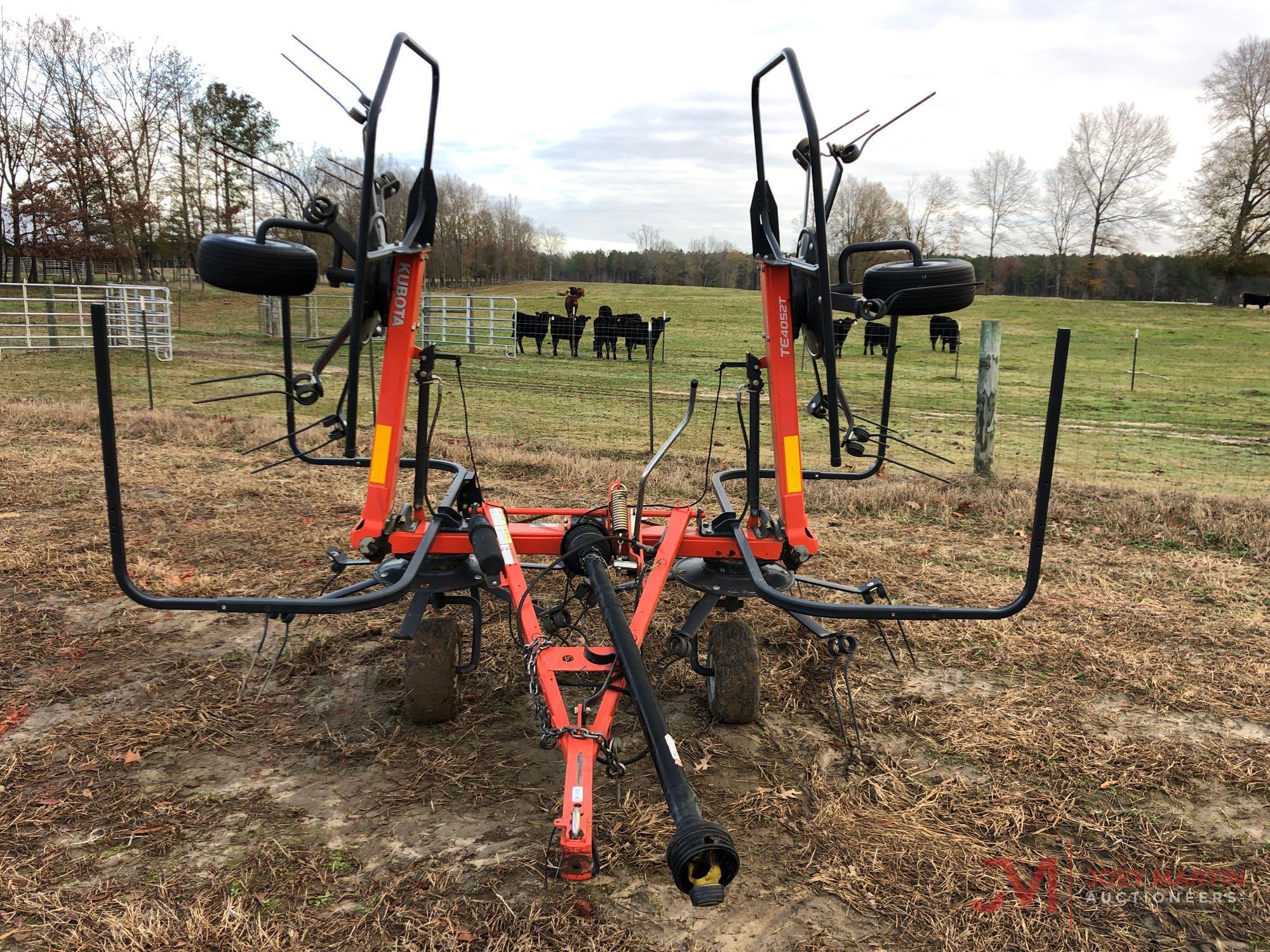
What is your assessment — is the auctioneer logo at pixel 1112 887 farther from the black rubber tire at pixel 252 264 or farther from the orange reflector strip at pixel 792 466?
the black rubber tire at pixel 252 264

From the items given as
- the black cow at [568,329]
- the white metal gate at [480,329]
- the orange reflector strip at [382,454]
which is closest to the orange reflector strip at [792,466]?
the orange reflector strip at [382,454]

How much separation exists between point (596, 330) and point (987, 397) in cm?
1577

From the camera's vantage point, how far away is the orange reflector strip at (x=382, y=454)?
3.32 metres

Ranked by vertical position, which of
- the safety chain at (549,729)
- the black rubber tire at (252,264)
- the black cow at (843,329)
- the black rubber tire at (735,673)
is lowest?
the black rubber tire at (735,673)

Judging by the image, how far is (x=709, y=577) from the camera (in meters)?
3.63

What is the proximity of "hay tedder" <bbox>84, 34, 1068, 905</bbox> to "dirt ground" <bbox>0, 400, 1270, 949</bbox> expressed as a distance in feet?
0.84

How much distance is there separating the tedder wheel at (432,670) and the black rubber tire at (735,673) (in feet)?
3.42

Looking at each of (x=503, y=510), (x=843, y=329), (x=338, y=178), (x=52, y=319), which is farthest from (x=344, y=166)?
(x=52, y=319)

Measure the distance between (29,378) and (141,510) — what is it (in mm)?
11427

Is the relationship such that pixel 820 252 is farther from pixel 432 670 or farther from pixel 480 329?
pixel 480 329

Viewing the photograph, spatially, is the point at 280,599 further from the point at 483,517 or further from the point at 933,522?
the point at 933,522

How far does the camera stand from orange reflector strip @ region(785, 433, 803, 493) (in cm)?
339

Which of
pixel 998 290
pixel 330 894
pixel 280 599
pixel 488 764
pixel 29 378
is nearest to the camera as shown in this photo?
pixel 330 894

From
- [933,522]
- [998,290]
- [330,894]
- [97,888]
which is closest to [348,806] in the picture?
[330,894]
